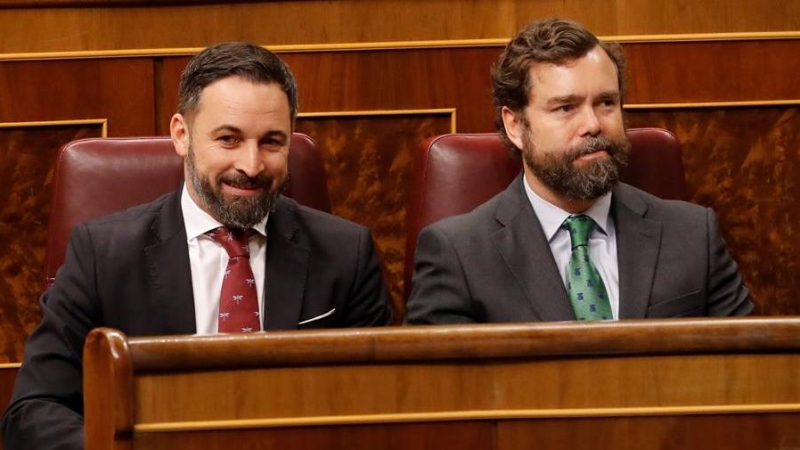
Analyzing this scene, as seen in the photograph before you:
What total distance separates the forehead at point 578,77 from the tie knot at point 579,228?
4.6 inches

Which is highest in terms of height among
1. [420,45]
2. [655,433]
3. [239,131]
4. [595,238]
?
[420,45]

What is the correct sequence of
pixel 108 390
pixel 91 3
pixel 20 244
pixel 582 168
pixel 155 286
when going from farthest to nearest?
pixel 91 3
pixel 20 244
pixel 582 168
pixel 155 286
pixel 108 390

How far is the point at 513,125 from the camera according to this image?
1302mm

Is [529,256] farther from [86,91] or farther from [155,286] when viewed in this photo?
[86,91]

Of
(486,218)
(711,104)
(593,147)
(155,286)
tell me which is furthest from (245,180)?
(711,104)

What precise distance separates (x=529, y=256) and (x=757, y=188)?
1.27 ft

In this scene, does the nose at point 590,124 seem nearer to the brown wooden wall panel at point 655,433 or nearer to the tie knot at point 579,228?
the tie knot at point 579,228

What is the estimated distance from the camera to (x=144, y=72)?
58.3 inches

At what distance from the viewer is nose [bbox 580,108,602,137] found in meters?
1.24

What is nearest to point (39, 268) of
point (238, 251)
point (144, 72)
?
point (144, 72)

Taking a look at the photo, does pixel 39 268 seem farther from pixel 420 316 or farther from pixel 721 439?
pixel 721 439

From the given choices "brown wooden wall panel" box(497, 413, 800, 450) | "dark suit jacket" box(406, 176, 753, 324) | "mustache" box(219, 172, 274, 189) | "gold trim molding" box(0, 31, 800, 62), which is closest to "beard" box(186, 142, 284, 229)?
"mustache" box(219, 172, 274, 189)

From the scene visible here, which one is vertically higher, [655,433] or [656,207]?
[656,207]

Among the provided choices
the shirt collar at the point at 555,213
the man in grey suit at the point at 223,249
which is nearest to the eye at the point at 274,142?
the man in grey suit at the point at 223,249
